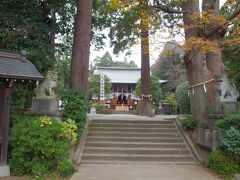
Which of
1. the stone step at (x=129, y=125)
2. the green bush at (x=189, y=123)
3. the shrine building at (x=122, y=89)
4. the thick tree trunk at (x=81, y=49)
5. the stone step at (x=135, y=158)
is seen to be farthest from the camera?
the shrine building at (x=122, y=89)

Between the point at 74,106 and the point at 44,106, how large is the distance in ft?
3.81

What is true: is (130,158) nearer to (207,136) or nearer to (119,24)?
(207,136)

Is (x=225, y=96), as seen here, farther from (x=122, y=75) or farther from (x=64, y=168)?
(x=122, y=75)

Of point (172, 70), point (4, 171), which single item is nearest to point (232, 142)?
point (4, 171)

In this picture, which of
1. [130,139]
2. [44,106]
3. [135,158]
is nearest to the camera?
[44,106]

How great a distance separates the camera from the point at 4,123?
8016 mm

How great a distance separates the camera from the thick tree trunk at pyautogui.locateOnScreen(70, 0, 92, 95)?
11.7 meters

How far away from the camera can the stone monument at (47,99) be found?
930 centimetres

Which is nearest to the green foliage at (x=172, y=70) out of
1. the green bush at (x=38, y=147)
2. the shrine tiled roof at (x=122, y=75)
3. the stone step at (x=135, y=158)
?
the shrine tiled roof at (x=122, y=75)

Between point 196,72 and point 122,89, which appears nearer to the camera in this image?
point 196,72

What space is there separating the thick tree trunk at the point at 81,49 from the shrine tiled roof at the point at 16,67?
3269mm

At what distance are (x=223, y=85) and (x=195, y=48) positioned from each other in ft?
7.12

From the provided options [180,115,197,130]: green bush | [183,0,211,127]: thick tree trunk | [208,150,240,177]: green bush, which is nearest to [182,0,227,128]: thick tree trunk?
[183,0,211,127]: thick tree trunk

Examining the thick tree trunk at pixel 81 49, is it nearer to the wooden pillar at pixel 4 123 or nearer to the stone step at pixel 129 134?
the stone step at pixel 129 134
